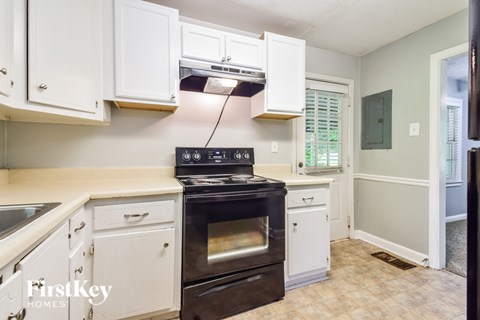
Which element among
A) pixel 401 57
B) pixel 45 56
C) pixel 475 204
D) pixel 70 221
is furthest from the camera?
pixel 401 57

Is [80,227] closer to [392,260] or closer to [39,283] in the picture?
[39,283]

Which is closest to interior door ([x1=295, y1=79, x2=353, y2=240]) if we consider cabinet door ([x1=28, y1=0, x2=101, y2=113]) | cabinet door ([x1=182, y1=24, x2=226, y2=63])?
cabinet door ([x1=182, y1=24, x2=226, y2=63])

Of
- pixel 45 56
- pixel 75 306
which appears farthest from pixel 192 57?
pixel 75 306

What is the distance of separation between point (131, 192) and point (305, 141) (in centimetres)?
193

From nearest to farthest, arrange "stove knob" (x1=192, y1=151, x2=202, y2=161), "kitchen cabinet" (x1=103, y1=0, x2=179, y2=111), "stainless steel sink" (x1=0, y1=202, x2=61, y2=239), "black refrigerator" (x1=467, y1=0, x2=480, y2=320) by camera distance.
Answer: "black refrigerator" (x1=467, y1=0, x2=480, y2=320) → "stainless steel sink" (x1=0, y1=202, x2=61, y2=239) → "kitchen cabinet" (x1=103, y1=0, x2=179, y2=111) → "stove knob" (x1=192, y1=151, x2=202, y2=161)

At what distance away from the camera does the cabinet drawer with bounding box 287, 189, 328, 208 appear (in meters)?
1.85

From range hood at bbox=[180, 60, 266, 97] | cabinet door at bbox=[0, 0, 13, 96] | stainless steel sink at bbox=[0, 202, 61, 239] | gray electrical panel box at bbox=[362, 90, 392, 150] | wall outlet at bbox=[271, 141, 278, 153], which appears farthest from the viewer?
gray electrical panel box at bbox=[362, 90, 392, 150]

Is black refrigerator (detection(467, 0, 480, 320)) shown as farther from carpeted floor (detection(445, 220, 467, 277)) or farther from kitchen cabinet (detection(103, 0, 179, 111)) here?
carpeted floor (detection(445, 220, 467, 277))

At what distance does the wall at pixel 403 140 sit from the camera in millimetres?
2266

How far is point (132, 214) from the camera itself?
140cm

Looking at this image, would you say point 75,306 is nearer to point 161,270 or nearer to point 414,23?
point 161,270

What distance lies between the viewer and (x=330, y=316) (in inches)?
62.3

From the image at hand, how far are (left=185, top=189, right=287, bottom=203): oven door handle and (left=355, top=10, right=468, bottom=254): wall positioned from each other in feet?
5.20

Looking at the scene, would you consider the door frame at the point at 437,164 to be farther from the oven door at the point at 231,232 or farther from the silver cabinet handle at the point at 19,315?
the silver cabinet handle at the point at 19,315
